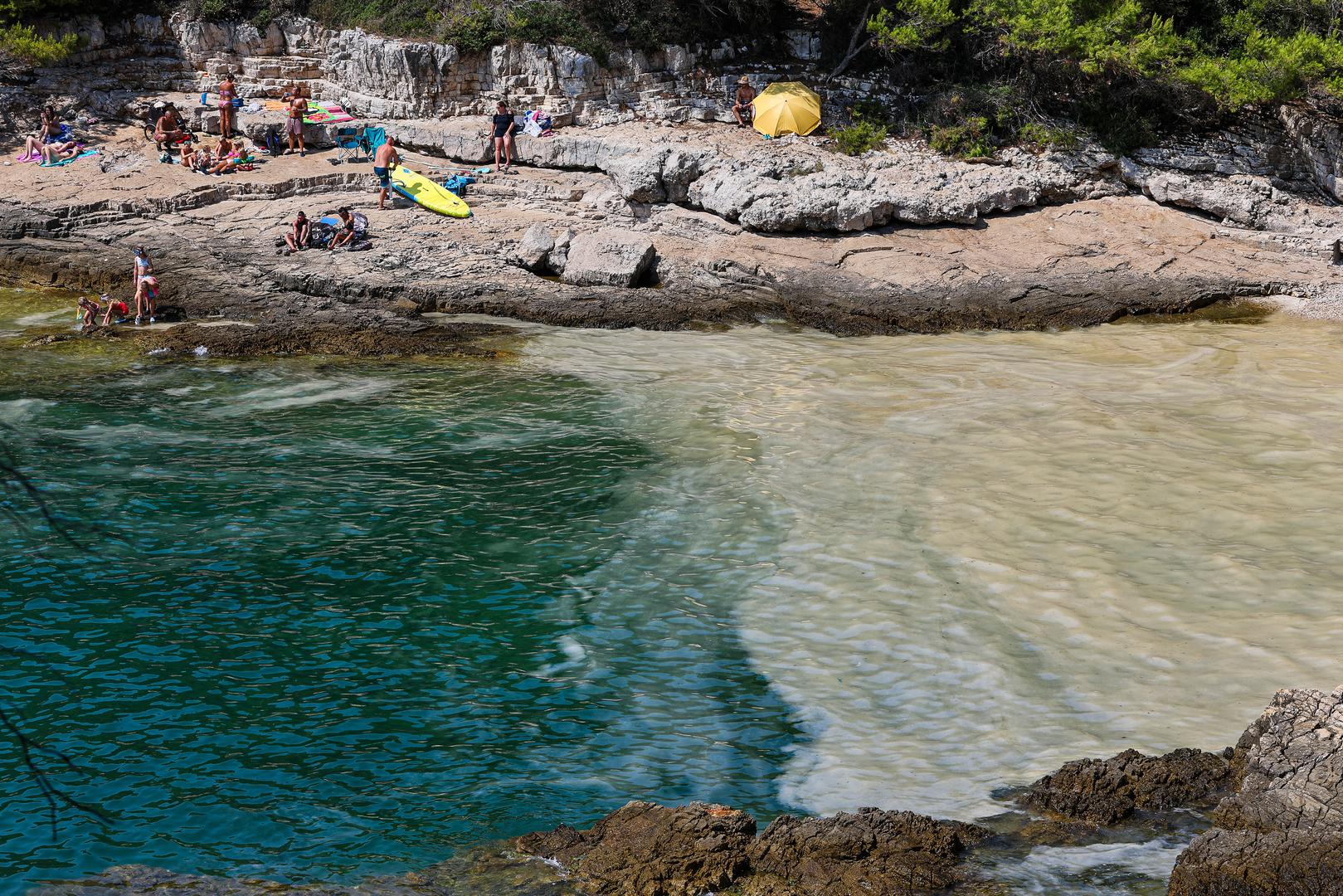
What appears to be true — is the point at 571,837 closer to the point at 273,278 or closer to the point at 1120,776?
the point at 1120,776

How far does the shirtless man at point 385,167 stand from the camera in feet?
72.9

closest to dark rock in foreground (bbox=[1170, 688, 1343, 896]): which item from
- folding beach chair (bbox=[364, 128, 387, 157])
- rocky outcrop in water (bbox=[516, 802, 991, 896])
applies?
rocky outcrop in water (bbox=[516, 802, 991, 896])

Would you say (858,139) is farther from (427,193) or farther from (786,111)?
(427,193)

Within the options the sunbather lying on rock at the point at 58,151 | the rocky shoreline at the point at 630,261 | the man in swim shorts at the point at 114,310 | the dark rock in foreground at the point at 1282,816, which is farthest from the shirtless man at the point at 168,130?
the dark rock in foreground at the point at 1282,816

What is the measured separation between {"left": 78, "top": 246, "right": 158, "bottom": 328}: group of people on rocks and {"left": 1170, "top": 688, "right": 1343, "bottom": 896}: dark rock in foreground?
57.7 ft

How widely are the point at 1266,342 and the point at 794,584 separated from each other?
11254 mm

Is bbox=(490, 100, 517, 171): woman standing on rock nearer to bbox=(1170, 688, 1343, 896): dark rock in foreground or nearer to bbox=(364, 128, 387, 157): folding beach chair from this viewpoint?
bbox=(364, 128, 387, 157): folding beach chair

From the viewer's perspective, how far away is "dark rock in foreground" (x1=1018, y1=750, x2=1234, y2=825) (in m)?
6.47

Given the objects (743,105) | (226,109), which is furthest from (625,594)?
(226,109)

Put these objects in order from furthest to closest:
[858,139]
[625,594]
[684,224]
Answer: [858,139] < [684,224] < [625,594]

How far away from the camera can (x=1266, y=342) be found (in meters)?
17.5

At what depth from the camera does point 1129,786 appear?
657 cm

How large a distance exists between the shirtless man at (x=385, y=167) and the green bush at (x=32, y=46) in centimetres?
953

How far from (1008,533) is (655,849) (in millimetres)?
6028
